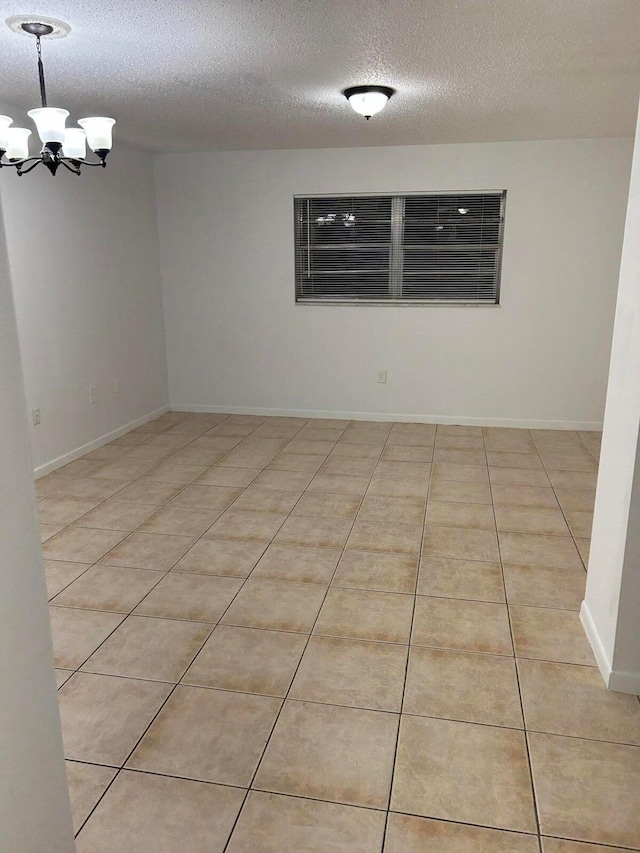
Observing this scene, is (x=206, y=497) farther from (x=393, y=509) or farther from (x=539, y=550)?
(x=539, y=550)

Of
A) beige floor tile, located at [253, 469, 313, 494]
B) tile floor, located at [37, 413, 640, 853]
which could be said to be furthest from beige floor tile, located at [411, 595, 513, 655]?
beige floor tile, located at [253, 469, 313, 494]

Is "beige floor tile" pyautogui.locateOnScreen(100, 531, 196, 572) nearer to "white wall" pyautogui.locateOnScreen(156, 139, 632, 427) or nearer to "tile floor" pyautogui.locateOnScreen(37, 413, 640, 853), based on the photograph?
"tile floor" pyautogui.locateOnScreen(37, 413, 640, 853)

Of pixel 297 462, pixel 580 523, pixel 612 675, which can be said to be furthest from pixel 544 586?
pixel 297 462

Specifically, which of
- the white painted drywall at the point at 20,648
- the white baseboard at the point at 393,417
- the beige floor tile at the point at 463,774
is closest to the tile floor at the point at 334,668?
the beige floor tile at the point at 463,774

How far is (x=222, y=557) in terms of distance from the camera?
303 centimetres

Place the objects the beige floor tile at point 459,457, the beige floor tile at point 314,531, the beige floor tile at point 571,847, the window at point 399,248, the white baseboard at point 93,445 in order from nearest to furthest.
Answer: the beige floor tile at point 571,847, the beige floor tile at point 314,531, the white baseboard at point 93,445, the beige floor tile at point 459,457, the window at point 399,248

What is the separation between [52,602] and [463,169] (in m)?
4.24

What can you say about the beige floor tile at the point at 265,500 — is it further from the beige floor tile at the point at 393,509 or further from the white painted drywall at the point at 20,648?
the white painted drywall at the point at 20,648

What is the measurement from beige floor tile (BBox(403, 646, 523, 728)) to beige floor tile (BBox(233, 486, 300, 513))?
149 centimetres

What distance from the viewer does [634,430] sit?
1.93 m

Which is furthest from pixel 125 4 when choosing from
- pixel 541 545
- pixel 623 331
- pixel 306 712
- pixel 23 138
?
pixel 541 545

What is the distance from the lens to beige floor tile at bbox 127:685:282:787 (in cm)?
177

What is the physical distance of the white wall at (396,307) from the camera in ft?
16.1

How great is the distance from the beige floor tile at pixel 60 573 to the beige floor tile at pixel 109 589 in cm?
3
